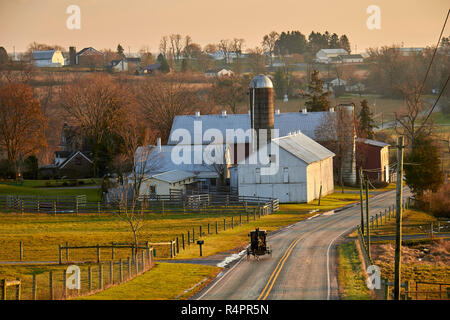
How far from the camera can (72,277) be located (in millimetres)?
33844

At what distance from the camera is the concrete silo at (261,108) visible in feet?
267

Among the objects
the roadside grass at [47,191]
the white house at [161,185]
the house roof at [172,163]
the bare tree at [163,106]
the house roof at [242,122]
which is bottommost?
the roadside grass at [47,191]

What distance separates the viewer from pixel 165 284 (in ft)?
109

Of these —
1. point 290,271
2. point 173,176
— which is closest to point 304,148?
point 173,176

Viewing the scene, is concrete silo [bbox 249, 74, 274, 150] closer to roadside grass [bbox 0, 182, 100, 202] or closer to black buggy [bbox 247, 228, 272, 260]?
roadside grass [bbox 0, 182, 100, 202]

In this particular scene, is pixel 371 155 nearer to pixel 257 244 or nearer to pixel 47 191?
pixel 47 191

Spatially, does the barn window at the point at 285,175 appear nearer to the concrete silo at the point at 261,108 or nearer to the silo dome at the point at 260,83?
the concrete silo at the point at 261,108

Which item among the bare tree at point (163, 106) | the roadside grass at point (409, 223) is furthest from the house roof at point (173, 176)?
the bare tree at point (163, 106)

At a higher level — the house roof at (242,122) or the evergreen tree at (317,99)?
the evergreen tree at (317,99)

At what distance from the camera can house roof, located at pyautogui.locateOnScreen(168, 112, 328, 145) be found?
94000 millimetres

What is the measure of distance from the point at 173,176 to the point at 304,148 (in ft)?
52.6

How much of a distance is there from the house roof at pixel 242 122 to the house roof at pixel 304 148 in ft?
21.5

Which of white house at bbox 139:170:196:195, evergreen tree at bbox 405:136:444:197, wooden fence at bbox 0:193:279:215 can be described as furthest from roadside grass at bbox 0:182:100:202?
evergreen tree at bbox 405:136:444:197
